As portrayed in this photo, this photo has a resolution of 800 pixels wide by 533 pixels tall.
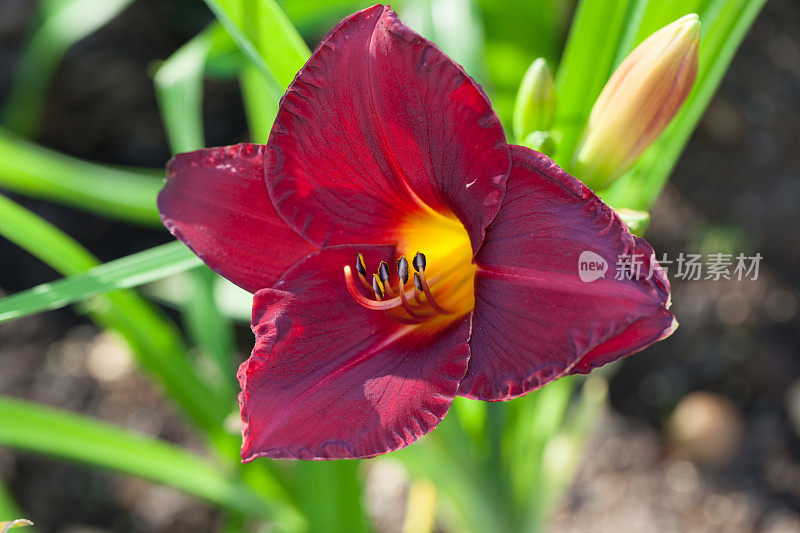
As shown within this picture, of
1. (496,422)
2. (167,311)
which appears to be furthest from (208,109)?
(496,422)

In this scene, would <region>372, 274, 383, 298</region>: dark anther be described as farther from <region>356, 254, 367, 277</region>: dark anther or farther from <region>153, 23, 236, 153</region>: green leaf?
<region>153, 23, 236, 153</region>: green leaf

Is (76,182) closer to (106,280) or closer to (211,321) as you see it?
(211,321)

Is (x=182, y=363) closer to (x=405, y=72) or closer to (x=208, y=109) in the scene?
(x=405, y=72)

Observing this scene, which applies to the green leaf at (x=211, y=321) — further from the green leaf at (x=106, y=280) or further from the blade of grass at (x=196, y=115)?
the green leaf at (x=106, y=280)

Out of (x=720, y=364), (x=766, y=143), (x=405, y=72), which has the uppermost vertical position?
(x=405, y=72)

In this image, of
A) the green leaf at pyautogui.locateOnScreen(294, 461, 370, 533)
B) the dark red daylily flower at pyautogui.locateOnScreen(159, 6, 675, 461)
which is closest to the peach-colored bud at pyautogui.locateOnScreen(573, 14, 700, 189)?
the dark red daylily flower at pyautogui.locateOnScreen(159, 6, 675, 461)
